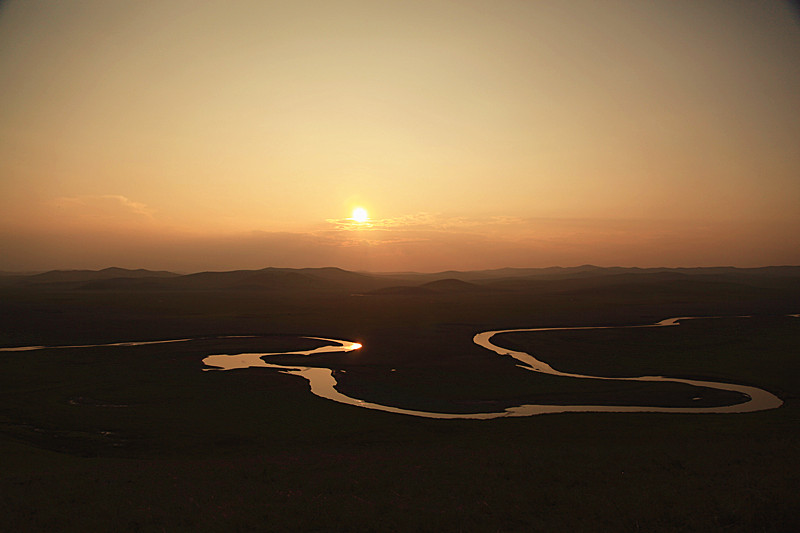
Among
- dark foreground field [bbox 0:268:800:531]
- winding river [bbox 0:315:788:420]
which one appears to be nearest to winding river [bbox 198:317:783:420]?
winding river [bbox 0:315:788:420]

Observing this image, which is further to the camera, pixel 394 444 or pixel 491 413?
pixel 491 413

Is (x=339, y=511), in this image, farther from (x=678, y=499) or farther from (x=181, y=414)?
(x=181, y=414)

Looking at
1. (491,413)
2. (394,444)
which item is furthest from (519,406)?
(394,444)

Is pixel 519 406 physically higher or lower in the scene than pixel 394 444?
lower

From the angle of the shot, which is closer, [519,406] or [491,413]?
[491,413]

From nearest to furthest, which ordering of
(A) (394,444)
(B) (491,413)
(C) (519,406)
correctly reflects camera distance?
(A) (394,444), (B) (491,413), (C) (519,406)

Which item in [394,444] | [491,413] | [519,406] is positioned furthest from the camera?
[519,406]

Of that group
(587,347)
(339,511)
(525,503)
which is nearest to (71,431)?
(339,511)

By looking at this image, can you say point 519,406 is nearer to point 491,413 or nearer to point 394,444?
point 491,413

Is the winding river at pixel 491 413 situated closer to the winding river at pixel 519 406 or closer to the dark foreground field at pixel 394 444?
the winding river at pixel 519 406
